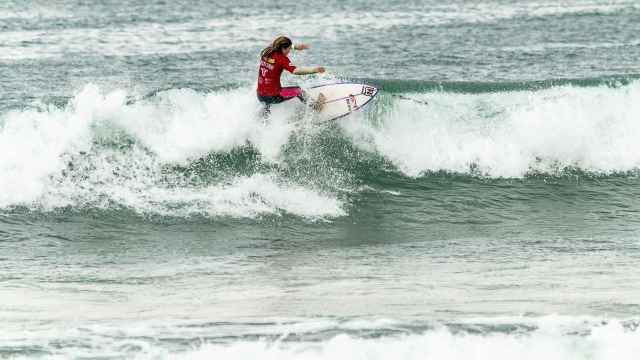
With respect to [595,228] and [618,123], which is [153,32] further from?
[595,228]

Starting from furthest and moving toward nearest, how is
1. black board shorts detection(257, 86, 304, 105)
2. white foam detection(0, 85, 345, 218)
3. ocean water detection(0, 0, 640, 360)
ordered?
black board shorts detection(257, 86, 304, 105) → white foam detection(0, 85, 345, 218) → ocean water detection(0, 0, 640, 360)

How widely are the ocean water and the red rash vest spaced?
94 centimetres

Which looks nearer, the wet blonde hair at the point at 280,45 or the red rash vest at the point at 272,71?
the wet blonde hair at the point at 280,45

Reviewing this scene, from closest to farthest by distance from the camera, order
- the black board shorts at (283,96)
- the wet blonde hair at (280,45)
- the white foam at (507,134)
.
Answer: the wet blonde hair at (280,45)
the black board shorts at (283,96)
the white foam at (507,134)

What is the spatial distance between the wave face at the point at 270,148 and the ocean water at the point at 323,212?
0.04 m

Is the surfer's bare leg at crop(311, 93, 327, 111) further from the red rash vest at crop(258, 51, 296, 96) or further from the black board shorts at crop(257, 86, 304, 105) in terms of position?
the red rash vest at crop(258, 51, 296, 96)

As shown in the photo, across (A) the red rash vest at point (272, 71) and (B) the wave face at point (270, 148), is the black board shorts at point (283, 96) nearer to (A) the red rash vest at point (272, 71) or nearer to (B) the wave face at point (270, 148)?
(A) the red rash vest at point (272, 71)

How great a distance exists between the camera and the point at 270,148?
16.1 meters

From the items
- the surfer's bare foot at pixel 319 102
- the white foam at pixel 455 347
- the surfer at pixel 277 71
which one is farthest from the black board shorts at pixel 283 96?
the white foam at pixel 455 347

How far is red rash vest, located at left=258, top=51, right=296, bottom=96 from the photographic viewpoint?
14570mm

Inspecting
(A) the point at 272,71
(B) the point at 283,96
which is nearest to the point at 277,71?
(A) the point at 272,71

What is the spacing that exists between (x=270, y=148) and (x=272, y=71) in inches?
67.8

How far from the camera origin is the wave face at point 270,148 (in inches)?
600

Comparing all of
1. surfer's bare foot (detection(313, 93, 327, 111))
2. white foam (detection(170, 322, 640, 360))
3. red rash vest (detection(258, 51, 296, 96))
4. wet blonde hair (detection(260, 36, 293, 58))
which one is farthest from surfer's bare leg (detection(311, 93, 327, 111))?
white foam (detection(170, 322, 640, 360))
